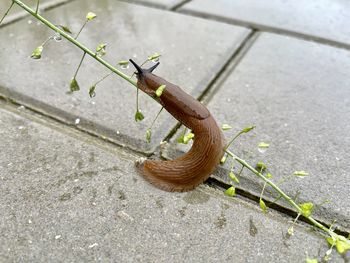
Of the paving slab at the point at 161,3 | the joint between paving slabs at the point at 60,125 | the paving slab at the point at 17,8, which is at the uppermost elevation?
the paving slab at the point at 161,3

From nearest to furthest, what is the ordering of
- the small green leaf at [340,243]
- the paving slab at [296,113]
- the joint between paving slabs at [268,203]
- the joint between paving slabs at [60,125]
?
the small green leaf at [340,243], the joint between paving slabs at [268,203], the paving slab at [296,113], the joint between paving slabs at [60,125]

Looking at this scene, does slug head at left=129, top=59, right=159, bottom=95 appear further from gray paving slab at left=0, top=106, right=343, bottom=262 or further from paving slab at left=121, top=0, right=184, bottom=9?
paving slab at left=121, top=0, right=184, bottom=9

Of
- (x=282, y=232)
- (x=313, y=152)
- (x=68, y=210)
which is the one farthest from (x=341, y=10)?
(x=68, y=210)

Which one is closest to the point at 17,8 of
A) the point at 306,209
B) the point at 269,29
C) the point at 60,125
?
the point at 60,125

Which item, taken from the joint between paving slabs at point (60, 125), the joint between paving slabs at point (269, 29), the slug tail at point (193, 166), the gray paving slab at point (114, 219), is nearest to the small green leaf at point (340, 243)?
the gray paving slab at point (114, 219)

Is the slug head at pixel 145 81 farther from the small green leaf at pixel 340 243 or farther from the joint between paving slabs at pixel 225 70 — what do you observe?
the small green leaf at pixel 340 243

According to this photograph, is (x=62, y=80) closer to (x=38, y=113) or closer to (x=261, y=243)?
(x=38, y=113)
